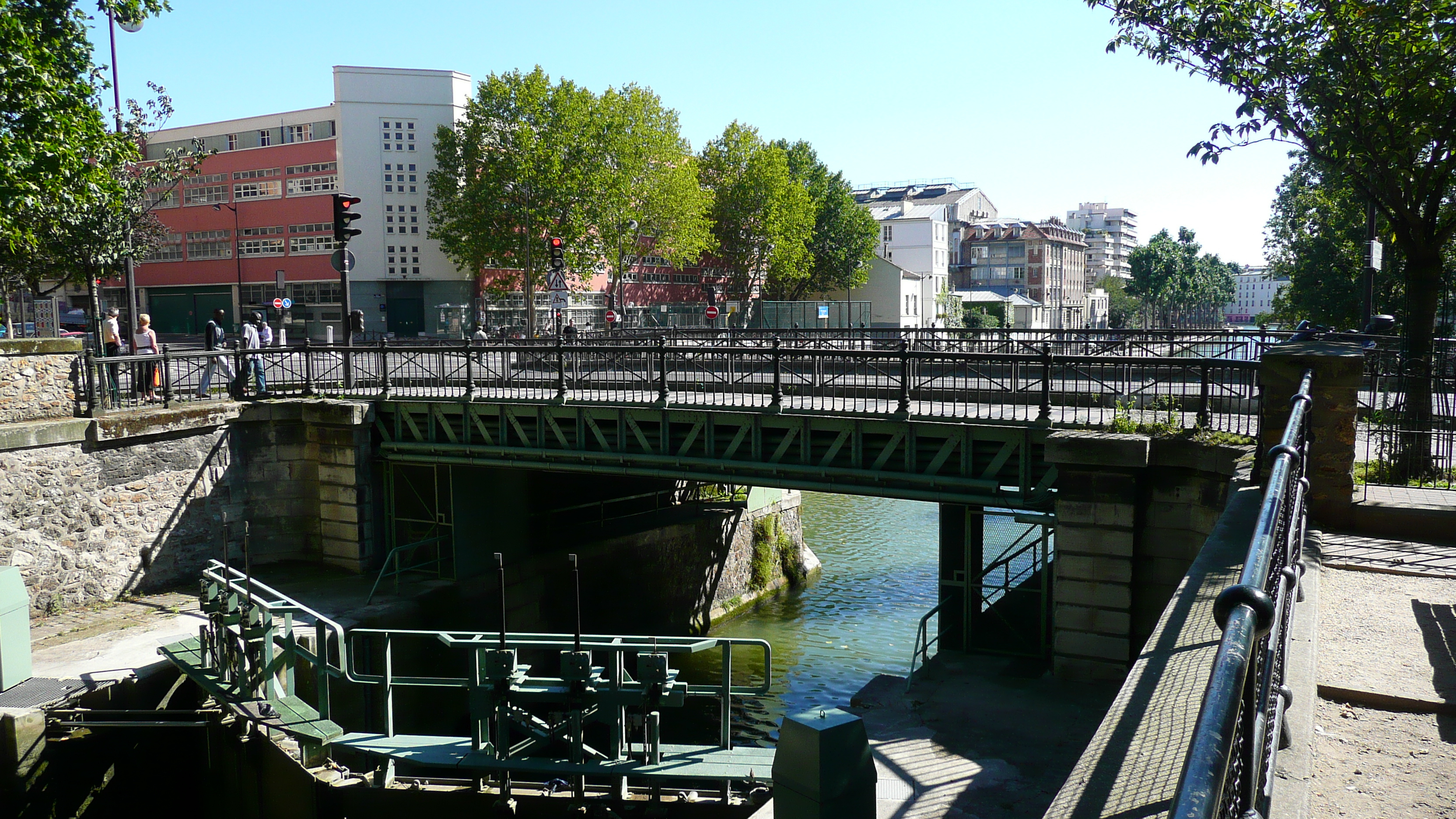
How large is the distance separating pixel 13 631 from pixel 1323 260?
39.5 metres

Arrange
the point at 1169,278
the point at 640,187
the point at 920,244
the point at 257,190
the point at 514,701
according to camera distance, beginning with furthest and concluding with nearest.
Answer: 1. the point at 1169,278
2. the point at 920,244
3. the point at 257,190
4. the point at 640,187
5. the point at 514,701

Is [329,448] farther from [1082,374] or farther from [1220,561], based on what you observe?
[1220,561]

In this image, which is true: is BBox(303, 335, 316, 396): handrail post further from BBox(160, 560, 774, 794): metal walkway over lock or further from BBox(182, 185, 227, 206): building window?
BBox(182, 185, 227, 206): building window

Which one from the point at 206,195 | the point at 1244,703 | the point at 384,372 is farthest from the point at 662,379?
the point at 206,195

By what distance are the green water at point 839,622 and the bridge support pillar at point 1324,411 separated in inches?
403

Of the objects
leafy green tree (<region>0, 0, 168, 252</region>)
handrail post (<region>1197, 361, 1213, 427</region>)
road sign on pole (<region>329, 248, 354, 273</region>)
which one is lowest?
handrail post (<region>1197, 361, 1213, 427</region>)

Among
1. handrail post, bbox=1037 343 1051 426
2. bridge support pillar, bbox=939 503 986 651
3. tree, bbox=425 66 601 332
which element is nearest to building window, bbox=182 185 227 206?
tree, bbox=425 66 601 332

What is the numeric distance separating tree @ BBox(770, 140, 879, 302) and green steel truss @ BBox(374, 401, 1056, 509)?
2213 inches

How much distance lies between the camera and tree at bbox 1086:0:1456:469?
12.1 m

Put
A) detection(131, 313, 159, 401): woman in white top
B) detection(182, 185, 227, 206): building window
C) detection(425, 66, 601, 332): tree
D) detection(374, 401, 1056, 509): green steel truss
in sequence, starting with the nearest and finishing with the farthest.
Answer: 1. detection(374, 401, 1056, 509): green steel truss
2. detection(131, 313, 159, 401): woman in white top
3. detection(425, 66, 601, 332): tree
4. detection(182, 185, 227, 206): building window

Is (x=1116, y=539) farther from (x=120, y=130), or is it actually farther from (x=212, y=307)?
(x=212, y=307)

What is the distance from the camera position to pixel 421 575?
2167 centimetres

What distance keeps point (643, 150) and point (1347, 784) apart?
53533 mm

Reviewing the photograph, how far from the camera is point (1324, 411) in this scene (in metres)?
7.86
